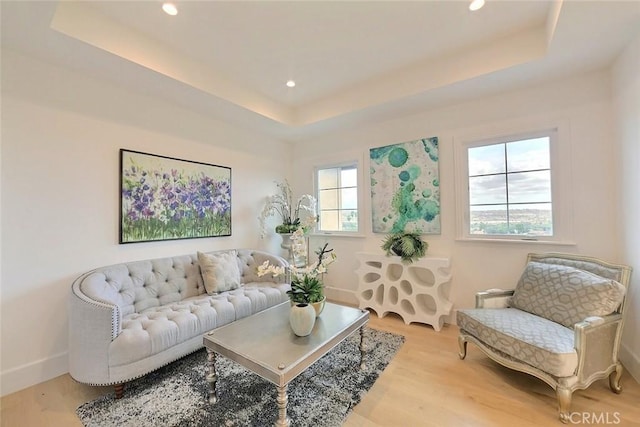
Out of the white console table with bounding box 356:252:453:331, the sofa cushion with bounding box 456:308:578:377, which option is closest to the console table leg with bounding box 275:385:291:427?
the sofa cushion with bounding box 456:308:578:377

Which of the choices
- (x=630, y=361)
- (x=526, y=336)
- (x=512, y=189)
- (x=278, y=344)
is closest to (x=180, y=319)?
(x=278, y=344)

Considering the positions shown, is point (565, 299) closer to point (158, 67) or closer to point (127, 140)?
point (158, 67)

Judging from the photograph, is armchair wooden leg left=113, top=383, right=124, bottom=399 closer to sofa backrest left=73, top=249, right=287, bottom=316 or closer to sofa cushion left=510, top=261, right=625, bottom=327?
sofa backrest left=73, top=249, right=287, bottom=316

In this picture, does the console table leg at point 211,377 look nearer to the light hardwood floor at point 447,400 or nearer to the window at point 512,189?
the light hardwood floor at point 447,400

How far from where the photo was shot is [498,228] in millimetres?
2779

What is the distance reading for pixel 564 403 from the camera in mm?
1539

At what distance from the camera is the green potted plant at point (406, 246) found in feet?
9.77

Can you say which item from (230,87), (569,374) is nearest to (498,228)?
(569,374)

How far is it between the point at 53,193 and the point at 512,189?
4252 millimetres

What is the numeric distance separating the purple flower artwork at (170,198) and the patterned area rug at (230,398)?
1351 millimetres

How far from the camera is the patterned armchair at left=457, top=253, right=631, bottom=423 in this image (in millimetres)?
1572

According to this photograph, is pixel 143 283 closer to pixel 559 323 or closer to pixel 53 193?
pixel 53 193

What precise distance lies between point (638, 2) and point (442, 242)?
2.25m

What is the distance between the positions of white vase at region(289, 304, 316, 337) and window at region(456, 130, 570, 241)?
2098 mm
